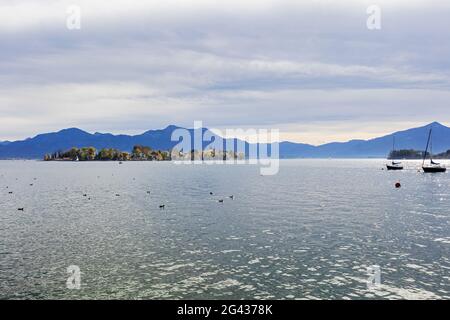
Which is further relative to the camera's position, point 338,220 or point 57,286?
point 338,220

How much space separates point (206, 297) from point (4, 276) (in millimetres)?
20516

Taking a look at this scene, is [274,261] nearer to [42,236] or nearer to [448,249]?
[448,249]

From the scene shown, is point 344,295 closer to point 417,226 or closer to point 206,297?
point 206,297

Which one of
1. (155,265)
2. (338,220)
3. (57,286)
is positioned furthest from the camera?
(338,220)

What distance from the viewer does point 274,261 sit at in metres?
44.4

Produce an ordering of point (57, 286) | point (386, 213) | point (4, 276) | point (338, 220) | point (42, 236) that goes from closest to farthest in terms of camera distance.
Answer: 1. point (57, 286)
2. point (4, 276)
3. point (42, 236)
4. point (338, 220)
5. point (386, 213)

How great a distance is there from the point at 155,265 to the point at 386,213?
56249 mm

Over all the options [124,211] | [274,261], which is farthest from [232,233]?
[124,211]

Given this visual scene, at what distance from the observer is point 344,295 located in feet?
113

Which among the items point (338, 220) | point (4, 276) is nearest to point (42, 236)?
point (4, 276)
